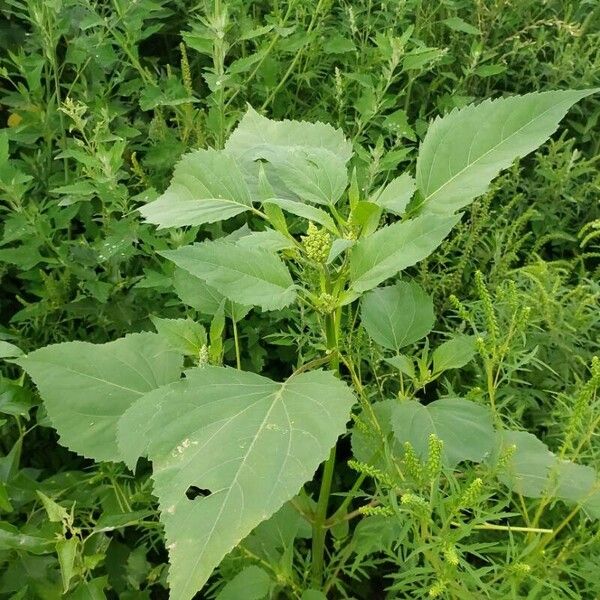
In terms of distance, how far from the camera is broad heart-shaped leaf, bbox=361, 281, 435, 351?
966mm

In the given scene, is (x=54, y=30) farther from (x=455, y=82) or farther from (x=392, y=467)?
(x=392, y=467)

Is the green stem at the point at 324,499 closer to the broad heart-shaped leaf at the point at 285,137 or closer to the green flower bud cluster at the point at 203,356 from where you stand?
the green flower bud cluster at the point at 203,356

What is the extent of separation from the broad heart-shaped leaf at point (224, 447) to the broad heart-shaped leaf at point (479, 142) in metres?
0.28

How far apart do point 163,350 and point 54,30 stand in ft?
2.95

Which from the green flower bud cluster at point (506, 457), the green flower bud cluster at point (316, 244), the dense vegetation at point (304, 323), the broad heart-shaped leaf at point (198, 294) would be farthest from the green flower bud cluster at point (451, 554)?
the broad heart-shaped leaf at point (198, 294)

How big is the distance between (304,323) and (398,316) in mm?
369

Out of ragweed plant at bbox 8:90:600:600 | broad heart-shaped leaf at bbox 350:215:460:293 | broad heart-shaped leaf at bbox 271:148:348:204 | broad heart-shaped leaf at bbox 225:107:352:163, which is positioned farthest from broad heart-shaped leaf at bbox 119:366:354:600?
broad heart-shaped leaf at bbox 225:107:352:163

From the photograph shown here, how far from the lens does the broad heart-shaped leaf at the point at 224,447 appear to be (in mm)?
688

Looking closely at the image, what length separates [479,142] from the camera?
2.90ft

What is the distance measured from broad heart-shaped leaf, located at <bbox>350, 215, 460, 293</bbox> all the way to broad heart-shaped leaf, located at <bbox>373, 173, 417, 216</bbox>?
5cm

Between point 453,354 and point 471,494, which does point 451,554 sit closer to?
point 471,494

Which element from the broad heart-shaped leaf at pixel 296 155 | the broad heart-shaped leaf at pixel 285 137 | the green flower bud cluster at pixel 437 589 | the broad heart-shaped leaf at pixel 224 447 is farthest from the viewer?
the broad heart-shaped leaf at pixel 285 137

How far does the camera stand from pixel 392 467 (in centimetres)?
90

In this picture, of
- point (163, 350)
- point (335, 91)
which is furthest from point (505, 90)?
point (163, 350)
